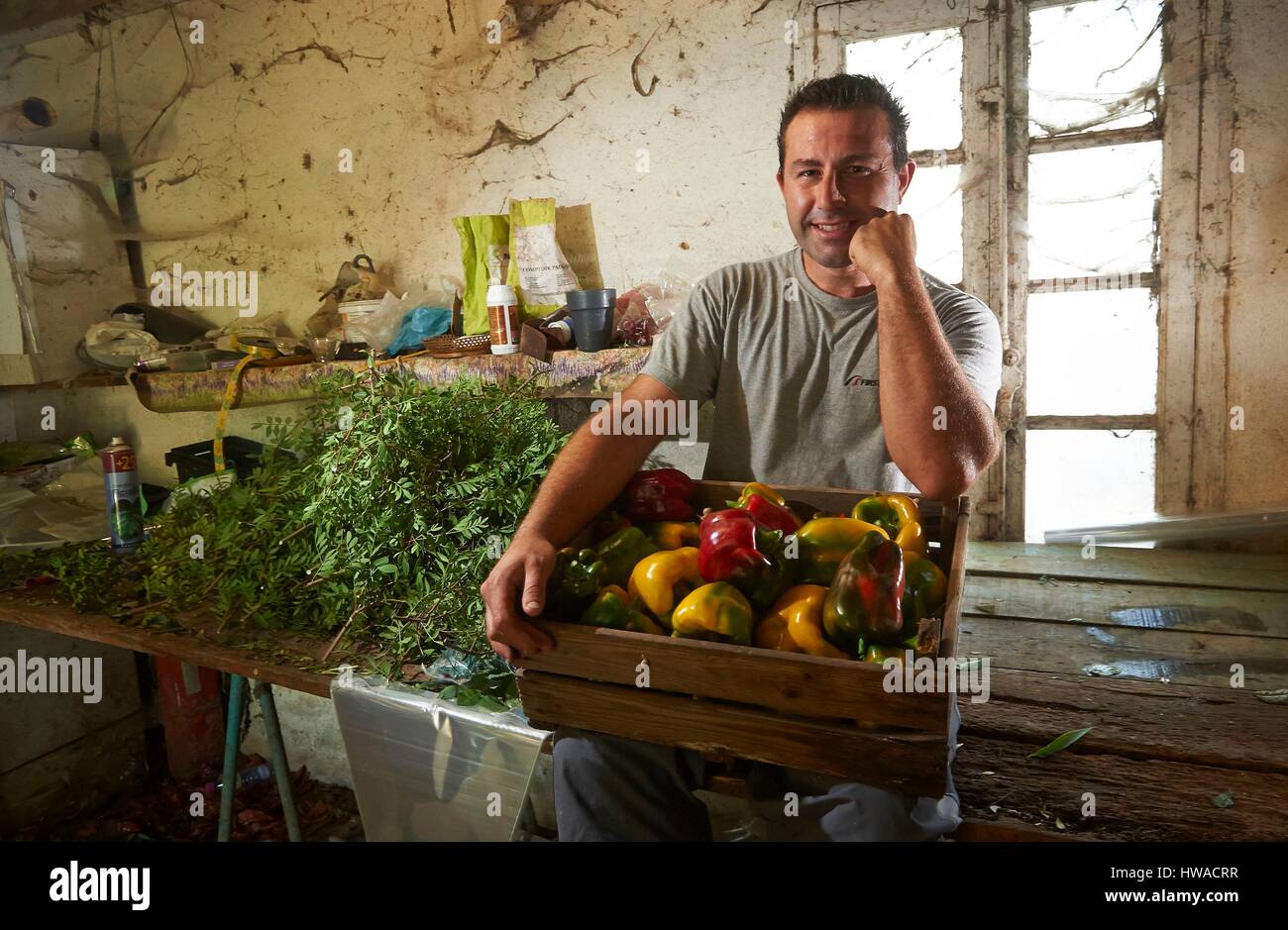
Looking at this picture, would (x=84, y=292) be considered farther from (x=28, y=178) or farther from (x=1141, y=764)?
(x=1141, y=764)

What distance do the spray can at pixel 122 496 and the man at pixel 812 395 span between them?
2.11m

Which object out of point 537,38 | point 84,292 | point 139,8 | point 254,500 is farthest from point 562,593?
point 139,8

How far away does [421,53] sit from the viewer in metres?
4.01

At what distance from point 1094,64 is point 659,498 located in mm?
2592

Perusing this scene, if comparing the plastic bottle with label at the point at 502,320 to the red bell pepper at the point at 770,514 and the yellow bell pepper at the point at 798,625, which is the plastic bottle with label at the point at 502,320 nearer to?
the red bell pepper at the point at 770,514

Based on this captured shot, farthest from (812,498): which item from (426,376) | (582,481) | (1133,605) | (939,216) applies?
(426,376)

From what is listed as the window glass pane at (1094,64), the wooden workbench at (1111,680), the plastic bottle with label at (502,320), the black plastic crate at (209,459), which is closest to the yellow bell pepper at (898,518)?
the wooden workbench at (1111,680)

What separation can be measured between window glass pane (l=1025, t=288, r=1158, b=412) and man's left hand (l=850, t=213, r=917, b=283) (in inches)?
61.2

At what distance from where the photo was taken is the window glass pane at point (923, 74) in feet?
10.4

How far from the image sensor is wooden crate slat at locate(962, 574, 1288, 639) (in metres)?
2.47

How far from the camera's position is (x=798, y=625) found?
1.32m

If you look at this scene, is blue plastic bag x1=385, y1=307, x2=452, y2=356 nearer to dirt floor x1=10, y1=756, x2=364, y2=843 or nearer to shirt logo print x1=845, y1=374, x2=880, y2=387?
dirt floor x1=10, y1=756, x2=364, y2=843

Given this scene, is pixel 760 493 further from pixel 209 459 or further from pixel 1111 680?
pixel 209 459

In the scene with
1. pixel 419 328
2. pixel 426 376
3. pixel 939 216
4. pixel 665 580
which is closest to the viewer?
pixel 665 580
